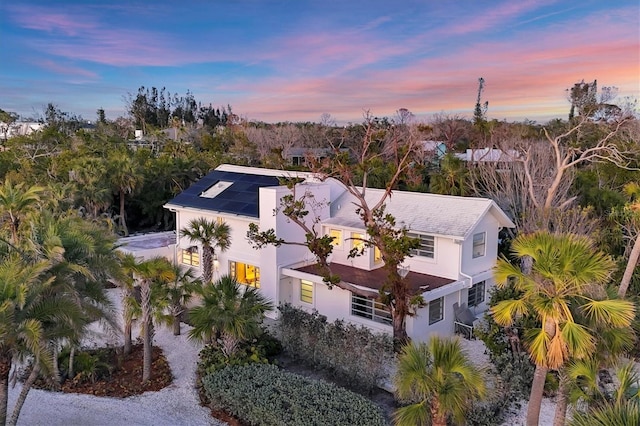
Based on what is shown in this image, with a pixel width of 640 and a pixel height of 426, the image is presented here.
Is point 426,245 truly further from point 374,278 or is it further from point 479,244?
point 374,278

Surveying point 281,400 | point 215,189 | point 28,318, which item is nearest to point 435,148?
point 215,189

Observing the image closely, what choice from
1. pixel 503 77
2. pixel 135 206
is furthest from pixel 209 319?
pixel 503 77

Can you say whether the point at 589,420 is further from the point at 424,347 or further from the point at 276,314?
the point at 276,314

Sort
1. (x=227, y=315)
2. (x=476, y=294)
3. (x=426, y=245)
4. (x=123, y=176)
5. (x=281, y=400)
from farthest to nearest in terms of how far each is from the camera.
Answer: (x=123, y=176) < (x=476, y=294) < (x=426, y=245) < (x=227, y=315) < (x=281, y=400)

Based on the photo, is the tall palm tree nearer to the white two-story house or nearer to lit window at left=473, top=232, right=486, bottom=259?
the white two-story house

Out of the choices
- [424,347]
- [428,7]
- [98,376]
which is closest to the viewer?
[424,347]

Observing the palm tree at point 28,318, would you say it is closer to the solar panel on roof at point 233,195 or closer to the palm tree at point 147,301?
the palm tree at point 147,301

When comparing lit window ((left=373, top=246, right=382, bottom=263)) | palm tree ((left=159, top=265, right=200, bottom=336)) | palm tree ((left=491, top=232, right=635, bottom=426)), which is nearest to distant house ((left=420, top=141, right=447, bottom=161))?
lit window ((left=373, top=246, right=382, bottom=263))
